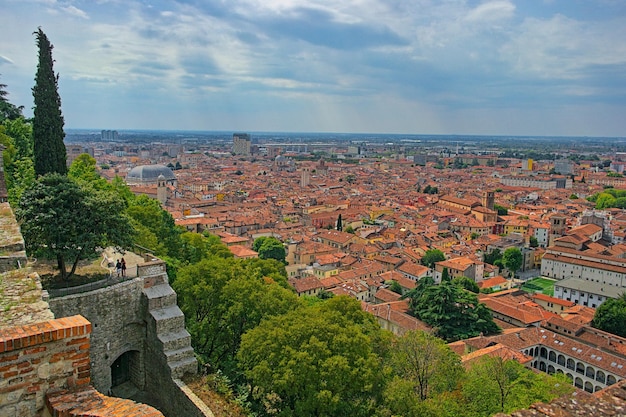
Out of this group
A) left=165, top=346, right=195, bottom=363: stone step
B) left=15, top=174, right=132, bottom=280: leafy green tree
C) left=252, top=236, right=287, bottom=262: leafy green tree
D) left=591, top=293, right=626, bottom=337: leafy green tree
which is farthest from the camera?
left=252, top=236, right=287, bottom=262: leafy green tree

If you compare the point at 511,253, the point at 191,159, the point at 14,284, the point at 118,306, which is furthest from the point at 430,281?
the point at 191,159

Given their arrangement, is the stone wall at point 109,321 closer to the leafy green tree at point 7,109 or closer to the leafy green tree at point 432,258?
the leafy green tree at point 7,109

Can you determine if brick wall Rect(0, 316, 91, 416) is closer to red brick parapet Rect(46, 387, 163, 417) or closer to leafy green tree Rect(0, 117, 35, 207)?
red brick parapet Rect(46, 387, 163, 417)

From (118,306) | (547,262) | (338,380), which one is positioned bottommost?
(547,262)

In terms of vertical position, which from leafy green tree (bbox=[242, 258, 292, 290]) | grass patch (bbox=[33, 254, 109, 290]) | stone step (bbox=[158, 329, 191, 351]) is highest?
grass patch (bbox=[33, 254, 109, 290])

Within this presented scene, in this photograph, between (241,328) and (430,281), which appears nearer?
(241,328)

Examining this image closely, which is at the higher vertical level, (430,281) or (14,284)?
(14,284)

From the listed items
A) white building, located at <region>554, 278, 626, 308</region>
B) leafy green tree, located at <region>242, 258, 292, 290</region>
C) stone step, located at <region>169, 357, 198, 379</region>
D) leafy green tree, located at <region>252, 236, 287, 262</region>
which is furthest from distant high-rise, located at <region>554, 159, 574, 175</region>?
stone step, located at <region>169, 357, 198, 379</region>

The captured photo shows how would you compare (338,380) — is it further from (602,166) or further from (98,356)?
(602,166)
